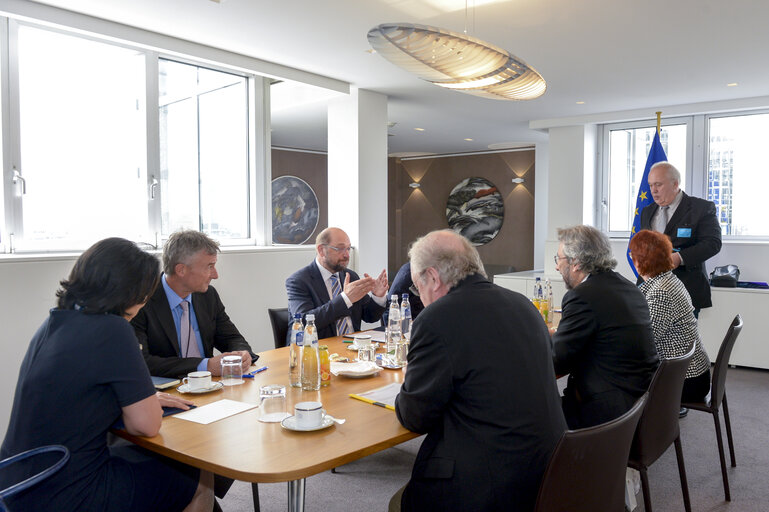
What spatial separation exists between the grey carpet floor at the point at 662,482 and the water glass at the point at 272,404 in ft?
3.44

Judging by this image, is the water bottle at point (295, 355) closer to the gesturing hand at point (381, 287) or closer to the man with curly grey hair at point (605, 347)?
the man with curly grey hair at point (605, 347)

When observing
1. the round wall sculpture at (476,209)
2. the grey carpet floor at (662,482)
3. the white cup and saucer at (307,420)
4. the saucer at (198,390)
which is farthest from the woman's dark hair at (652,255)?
the round wall sculpture at (476,209)

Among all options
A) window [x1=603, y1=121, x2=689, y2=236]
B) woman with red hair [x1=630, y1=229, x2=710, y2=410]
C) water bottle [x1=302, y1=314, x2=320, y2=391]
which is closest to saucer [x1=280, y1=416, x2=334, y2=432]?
water bottle [x1=302, y1=314, x2=320, y2=391]

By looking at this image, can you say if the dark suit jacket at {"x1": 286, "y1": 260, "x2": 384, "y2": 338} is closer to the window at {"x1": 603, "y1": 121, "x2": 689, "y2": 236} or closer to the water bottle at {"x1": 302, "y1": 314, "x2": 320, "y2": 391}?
the water bottle at {"x1": 302, "y1": 314, "x2": 320, "y2": 391}

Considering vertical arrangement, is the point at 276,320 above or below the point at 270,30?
below

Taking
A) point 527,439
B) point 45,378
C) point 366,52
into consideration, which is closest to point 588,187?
point 366,52

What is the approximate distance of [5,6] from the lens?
11.3 ft

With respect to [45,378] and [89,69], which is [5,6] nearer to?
[89,69]

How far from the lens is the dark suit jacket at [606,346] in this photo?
231cm

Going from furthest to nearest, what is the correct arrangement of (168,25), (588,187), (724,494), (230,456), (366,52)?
1. (588,187)
2. (366,52)
3. (168,25)
4. (724,494)
5. (230,456)

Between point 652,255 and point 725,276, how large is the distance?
347cm

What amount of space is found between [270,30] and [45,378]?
3119 mm

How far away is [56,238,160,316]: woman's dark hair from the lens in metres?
1.69

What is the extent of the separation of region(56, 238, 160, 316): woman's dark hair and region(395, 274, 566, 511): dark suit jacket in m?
0.83
